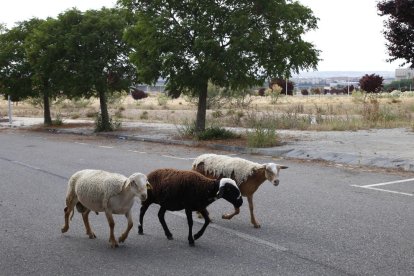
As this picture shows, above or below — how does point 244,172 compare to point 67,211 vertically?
above

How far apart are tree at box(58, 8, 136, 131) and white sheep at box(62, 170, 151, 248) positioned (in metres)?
19.6

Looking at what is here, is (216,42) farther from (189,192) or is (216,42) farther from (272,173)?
(189,192)

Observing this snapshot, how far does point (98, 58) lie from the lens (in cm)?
2614

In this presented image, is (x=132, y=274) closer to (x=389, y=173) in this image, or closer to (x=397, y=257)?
(x=397, y=257)

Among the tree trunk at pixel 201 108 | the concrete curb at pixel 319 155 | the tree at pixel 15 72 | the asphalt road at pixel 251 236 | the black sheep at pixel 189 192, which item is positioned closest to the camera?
the asphalt road at pixel 251 236

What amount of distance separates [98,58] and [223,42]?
8.75 m

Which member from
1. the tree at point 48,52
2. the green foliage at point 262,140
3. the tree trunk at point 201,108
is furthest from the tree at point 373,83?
the green foliage at point 262,140

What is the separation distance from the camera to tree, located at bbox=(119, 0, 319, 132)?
19.1 m

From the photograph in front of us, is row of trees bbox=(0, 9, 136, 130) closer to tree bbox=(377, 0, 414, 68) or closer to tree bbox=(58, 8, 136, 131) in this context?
tree bbox=(58, 8, 136, 131)

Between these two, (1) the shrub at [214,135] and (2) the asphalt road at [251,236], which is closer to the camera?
(2) the asphalt road at [251,236]

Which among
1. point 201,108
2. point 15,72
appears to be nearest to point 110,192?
point 201,108

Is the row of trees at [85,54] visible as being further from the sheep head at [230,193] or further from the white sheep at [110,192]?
the sheep head at [230,193]

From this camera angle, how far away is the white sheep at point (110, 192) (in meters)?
5.98

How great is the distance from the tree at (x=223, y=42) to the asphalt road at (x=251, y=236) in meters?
8.63
